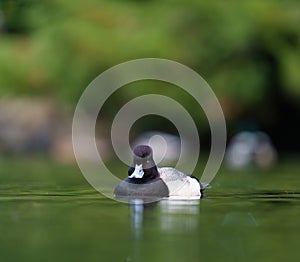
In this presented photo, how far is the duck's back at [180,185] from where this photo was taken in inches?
387

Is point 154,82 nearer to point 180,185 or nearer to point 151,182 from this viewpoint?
point 180,185

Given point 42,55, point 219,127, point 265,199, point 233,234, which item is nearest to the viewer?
point 233,234

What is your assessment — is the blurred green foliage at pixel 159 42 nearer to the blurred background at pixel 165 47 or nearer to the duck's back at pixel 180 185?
the blurred background at pixel 165 47

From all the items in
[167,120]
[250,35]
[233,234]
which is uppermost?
[250,35]

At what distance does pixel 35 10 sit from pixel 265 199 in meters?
10.4

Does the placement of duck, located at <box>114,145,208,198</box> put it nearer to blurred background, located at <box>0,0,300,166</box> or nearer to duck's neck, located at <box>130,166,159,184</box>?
duck's neck, located at <box>130,166,159,184</box>

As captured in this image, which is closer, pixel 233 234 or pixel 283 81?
pixel 233 234

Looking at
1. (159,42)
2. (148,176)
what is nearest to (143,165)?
(148,176)

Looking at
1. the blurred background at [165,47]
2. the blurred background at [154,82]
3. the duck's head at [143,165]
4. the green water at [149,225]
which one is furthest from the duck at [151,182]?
the blurred background at [165,47]

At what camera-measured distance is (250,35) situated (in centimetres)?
A: 1936

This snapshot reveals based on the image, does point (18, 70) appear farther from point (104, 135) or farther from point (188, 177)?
point (188, 177)

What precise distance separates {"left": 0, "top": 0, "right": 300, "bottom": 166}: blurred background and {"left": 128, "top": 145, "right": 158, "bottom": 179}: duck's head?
915 centimetres

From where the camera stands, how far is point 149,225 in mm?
7871

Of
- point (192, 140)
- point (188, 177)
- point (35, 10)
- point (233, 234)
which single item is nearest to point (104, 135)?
point (192, 140)
